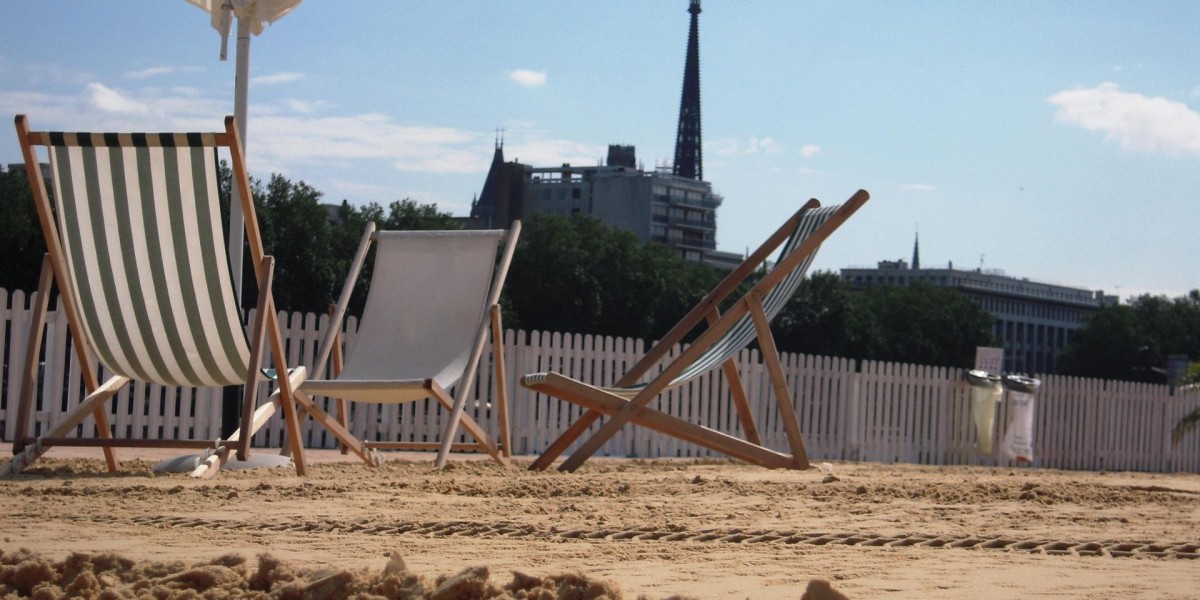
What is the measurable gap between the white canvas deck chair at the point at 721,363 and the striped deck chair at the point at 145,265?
77.3 inches

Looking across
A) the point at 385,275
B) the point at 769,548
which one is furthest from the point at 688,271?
the point at 769,548

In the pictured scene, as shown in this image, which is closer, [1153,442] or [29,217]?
[1153,442]

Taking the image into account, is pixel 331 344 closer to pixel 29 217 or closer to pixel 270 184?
pixel 29 217

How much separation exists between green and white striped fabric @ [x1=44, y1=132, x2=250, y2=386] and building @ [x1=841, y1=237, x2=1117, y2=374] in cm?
10685

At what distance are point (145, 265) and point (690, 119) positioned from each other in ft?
443

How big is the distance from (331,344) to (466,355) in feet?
2.81

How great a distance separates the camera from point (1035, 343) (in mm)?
116938

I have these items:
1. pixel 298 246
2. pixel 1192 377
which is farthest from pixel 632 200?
pixel 1192 377

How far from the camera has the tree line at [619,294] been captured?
3994 centimetres

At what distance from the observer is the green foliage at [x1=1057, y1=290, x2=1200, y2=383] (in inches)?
2975

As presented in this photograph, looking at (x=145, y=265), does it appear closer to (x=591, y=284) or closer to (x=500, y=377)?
(x=500, y=377)

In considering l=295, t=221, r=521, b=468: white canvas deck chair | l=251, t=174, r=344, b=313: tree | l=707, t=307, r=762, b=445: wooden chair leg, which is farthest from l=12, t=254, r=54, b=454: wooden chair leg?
l=251, t=174, r=344, b=313: tree

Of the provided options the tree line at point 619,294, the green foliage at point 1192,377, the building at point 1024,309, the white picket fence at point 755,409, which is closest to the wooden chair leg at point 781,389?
the white picket fence at point 755,409

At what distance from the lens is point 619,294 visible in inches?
2190
